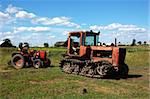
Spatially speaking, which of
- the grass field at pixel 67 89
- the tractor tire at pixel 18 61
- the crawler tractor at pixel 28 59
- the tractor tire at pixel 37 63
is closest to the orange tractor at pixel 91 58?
the grass field at pixel 67 89

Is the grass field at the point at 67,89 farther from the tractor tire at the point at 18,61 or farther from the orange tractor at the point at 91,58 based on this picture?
the tractor tire at the point at 18,61

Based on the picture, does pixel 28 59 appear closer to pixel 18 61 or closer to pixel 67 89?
pixel 18 61

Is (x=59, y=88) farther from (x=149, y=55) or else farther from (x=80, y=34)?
(x=149, y=55)

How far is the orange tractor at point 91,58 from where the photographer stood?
19.8 meters

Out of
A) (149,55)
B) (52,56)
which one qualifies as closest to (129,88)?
(149,55)

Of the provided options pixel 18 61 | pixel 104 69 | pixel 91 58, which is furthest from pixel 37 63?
pixel 104 69

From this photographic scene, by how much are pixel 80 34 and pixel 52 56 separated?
734 inches

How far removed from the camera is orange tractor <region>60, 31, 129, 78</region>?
19.8 meters

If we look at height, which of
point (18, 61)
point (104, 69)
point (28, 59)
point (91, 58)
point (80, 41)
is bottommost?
point (104, 69)

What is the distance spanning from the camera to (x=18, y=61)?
1030 inches

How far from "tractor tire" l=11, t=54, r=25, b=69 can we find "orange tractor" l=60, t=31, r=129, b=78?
429 centimetres

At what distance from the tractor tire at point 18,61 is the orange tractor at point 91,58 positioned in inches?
169

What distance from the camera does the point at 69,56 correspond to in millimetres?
21875

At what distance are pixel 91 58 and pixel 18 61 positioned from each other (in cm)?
796
